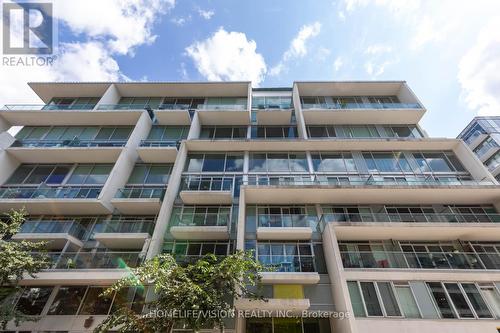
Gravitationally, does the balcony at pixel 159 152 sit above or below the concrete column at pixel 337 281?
above

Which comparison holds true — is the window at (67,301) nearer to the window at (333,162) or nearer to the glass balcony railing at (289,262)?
the glass balcony railing at (289,262)

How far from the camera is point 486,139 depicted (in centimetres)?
3503

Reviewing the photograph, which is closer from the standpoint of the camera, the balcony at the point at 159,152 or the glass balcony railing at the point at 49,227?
the glass balcony railing at the point at 49,227

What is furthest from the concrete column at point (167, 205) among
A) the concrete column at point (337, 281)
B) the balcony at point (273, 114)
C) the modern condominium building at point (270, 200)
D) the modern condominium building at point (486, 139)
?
the modern condominium building at point (486, 139)

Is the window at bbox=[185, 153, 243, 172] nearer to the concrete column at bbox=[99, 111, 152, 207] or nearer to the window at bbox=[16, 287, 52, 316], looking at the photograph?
the concrete column at bbox=[99, 111, 152, 207]

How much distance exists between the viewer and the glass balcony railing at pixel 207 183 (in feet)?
58.5

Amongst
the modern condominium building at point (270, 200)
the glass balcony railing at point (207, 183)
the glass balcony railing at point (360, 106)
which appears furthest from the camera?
the glass balcony railing at point (360, 106)

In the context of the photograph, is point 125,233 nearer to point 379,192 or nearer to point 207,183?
point 207,183

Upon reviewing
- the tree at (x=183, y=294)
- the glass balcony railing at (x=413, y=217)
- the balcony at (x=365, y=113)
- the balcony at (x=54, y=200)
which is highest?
the balcony at (x=365, y=113)

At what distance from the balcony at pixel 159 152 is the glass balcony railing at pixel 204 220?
629 centimetres

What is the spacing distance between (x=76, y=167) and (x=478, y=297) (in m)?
28.1

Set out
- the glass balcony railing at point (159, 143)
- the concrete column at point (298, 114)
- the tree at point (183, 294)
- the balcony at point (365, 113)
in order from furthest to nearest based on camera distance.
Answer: the balcony at point (365, 113) < the concrete column at point (298, 114) < the glass balcony railing at point (159, 143) < the tree at point (183, 294)

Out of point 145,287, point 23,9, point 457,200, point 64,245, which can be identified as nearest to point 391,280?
point 457,200

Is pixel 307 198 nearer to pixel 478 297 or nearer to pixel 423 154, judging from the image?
pixel 478 297
